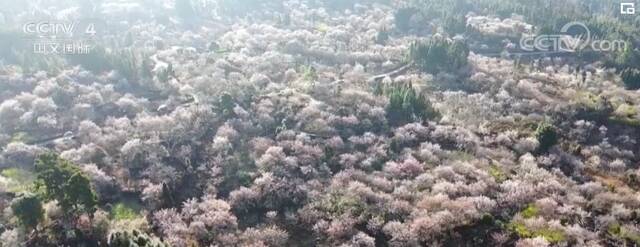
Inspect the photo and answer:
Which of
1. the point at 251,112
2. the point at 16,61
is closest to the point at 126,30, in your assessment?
the point at 16,61

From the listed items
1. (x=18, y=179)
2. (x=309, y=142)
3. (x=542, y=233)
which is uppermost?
(x=542, y=233)

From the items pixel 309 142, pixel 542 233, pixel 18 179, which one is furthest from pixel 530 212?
pixel 18 179

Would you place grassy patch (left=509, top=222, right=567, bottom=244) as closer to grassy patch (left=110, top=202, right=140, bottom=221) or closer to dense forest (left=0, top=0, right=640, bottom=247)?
dense forest (left=0, top=0, right=640, bottom=247)

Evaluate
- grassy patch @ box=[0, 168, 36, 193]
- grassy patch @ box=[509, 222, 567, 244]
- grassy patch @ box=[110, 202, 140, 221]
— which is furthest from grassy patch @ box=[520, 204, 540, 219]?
grassy patch @ box=[0, 168, 36, 193]

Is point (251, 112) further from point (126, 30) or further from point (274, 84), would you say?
point (126, 30)

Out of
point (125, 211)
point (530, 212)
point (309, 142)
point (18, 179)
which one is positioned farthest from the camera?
point (309, 142)

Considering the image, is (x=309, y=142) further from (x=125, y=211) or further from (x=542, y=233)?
(x=542, y=233)
